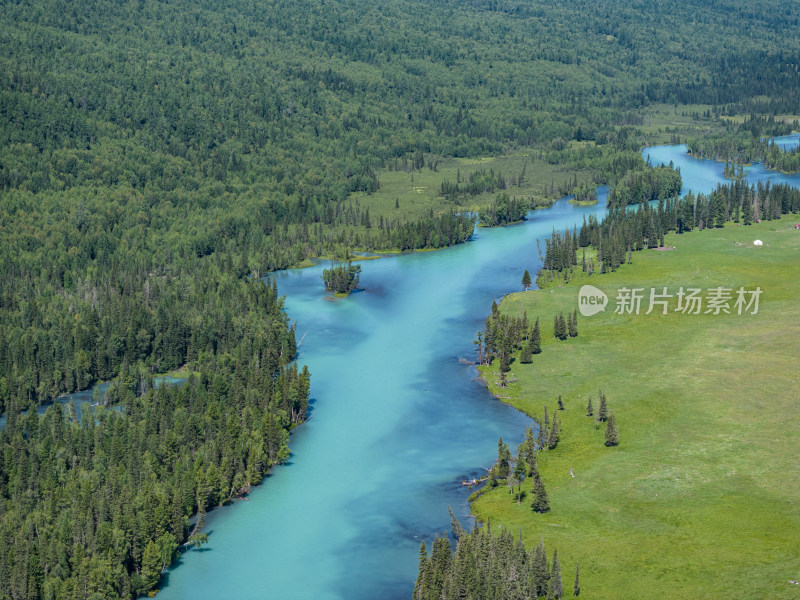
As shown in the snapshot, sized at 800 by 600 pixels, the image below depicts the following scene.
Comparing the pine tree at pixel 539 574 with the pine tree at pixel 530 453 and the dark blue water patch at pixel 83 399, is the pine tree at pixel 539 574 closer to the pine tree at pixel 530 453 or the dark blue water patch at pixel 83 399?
the pine tree at pixel 530 453

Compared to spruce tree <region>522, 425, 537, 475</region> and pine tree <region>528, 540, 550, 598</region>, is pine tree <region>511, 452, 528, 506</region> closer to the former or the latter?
spruce tree <region>522, 425, 537, 475</region>

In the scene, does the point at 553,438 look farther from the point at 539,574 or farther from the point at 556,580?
the point at 556,580

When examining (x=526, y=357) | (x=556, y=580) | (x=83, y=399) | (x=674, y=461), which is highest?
(x=526, y=357)

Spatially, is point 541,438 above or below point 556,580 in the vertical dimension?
above

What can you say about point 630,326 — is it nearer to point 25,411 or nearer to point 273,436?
point 273,436

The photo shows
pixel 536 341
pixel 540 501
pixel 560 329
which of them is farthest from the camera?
pixel 560 329

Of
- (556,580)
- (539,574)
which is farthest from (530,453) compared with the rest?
(556,580)

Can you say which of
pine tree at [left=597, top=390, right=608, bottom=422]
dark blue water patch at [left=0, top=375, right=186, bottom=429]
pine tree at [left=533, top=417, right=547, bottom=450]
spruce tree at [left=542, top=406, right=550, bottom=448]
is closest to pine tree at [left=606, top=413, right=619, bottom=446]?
pine tree at [left=597, top=390, right=608, bottom=422]

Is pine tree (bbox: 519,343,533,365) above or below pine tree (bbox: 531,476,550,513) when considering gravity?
above
